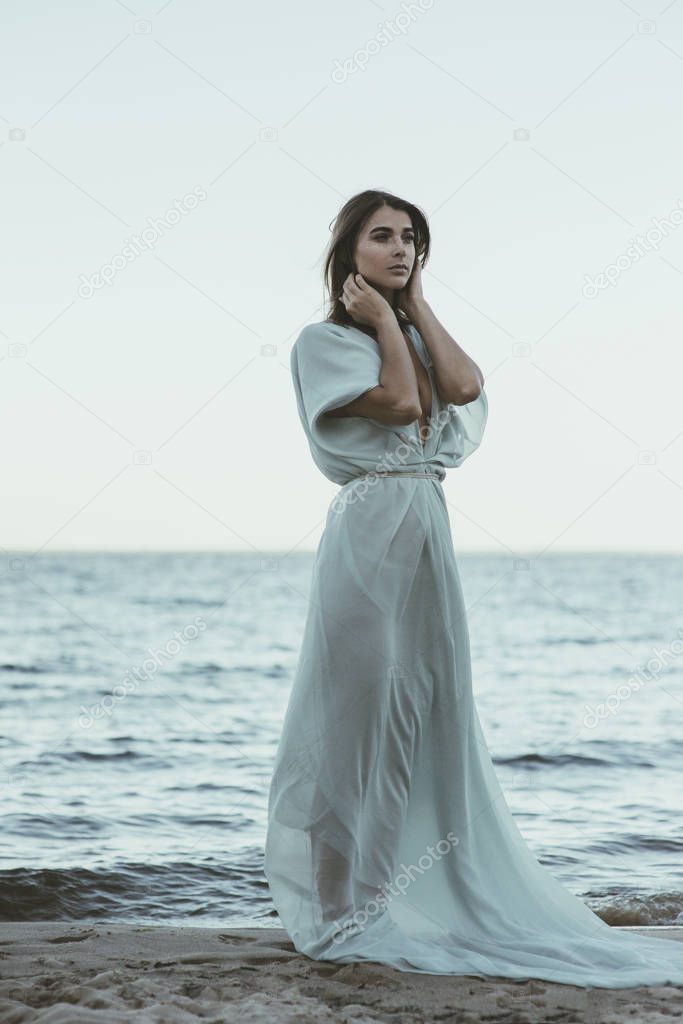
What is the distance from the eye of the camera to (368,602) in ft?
10.4

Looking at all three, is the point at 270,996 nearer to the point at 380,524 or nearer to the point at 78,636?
the point at 380,524

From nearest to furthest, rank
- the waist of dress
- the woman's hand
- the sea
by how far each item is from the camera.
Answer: the waist of dress
the woman's hand
the sea

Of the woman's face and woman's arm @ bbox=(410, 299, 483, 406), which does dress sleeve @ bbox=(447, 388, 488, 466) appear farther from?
the woman's face

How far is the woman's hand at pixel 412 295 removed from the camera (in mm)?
3391

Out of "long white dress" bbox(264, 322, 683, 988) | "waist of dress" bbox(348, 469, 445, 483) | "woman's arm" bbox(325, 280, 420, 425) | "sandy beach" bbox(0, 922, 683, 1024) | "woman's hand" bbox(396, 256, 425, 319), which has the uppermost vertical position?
"woman's hand" bbox(396, 256, 425, 319)

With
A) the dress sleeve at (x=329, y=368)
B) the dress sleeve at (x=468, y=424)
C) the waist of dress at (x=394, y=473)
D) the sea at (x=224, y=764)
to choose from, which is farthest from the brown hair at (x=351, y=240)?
the sea at (x=224, y=764)

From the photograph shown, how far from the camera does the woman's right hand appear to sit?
10.7ft

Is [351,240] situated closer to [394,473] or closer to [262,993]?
[394,473]

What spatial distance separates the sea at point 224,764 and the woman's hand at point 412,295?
2.50 metres

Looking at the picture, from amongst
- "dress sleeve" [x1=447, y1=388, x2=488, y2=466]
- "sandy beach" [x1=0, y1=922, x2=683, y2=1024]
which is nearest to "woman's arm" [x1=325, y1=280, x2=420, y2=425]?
"dress sleeve" [x1=447, y1=388, x2=488, y2=466]

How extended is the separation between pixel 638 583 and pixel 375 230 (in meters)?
45.1

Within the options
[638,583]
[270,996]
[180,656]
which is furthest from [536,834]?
[638,583]

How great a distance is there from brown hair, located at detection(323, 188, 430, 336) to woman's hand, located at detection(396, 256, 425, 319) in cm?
4

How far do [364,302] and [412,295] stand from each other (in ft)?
0.63
